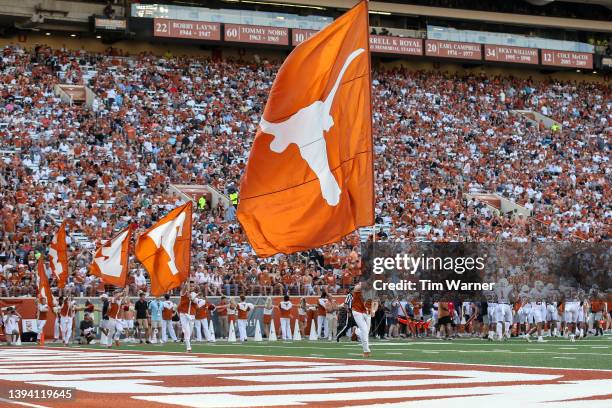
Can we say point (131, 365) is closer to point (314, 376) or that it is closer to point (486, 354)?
point (314, 376)

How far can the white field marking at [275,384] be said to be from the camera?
11.8 m

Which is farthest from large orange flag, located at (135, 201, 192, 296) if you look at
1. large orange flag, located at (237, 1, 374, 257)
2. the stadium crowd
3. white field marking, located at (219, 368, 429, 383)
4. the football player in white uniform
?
large orange flag, located at (237, 1, 374, 257)

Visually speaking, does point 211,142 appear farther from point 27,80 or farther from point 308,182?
point 308,182

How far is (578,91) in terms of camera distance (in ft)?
202

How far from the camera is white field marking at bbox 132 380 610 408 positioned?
10.1 metres

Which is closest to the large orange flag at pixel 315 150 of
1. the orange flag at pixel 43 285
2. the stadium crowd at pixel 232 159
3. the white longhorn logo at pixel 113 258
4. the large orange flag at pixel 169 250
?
the large orange flag at pixel 169 250

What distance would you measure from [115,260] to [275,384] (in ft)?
50.1

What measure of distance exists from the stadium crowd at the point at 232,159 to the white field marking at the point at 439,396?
20.6m

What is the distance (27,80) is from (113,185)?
8022 mm

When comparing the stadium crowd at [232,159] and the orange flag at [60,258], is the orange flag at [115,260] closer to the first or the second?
the orange flag at [60,258]

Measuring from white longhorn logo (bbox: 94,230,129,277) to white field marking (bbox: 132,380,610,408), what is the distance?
1649 centimetres

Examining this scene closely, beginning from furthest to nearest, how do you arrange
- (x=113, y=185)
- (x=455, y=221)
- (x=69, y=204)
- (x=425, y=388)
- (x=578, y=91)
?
(x=578, y=91)
(x=455, y=221)
(x=113, y=185)
(x=69, y=204)
(x=425, y=388)

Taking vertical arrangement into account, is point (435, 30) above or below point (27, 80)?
above

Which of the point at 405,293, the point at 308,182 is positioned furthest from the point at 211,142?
the point at 308,182
